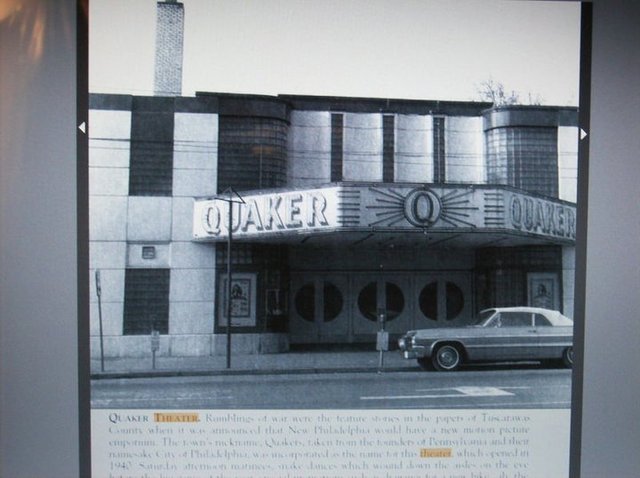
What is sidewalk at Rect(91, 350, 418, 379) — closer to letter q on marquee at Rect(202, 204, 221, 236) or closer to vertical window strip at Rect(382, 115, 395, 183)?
letter q on marquee at Rect(202, 204, 221, 236)

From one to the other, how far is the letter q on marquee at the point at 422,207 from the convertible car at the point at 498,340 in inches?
23.9

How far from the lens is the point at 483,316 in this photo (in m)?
3.88

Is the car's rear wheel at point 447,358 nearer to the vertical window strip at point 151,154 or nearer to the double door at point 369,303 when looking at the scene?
the double door at point 369,303

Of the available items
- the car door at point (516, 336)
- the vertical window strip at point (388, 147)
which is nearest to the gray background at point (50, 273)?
the car door at point (516, 336)

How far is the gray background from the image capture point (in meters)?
3.62

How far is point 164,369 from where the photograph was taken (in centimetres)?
379

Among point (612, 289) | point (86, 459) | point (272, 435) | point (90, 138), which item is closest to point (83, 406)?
point (86, 459)

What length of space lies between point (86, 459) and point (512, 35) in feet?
10.8

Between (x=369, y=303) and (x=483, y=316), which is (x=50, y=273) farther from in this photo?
(x=483, y=316)

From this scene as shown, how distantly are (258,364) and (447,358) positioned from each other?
1082 millimetres

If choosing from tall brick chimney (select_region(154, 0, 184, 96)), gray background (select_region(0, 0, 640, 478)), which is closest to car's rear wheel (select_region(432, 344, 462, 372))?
gray background (select_region(0, 0, 640, 478))

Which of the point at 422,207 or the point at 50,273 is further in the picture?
the point at 422,207

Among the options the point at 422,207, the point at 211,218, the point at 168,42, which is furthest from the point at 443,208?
the point at 168,42

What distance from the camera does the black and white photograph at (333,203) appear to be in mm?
3756
